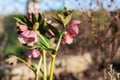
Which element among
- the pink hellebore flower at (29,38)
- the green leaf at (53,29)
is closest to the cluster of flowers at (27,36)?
the pink hellebore flower at (29,38)

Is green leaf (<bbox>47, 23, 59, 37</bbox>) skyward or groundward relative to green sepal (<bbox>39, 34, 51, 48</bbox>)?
skyward

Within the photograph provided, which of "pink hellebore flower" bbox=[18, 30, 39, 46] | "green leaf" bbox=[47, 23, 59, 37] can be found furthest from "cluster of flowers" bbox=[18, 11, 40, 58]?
"green leaf" bbox=[47, 23, 59, 37]

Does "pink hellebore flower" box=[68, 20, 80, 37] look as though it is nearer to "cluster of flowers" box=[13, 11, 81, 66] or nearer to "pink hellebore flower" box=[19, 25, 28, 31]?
"cluster of flowers" box=[13, 11, 81, 66]

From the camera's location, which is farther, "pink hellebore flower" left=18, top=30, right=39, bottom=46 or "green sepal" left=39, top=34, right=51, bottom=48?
"green sepal" left=39, top=34, right=51, bottom=48

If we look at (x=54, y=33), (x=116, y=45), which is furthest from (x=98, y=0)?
(x=54, y=33)

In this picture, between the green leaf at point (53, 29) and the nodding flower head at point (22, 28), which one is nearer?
the nodding flower head at point (22, 28)

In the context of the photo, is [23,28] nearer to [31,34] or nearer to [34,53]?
[31,34]

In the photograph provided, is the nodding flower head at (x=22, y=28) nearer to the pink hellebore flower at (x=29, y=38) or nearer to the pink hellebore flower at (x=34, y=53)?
the pink hellebore flower at (x=29, y=38)

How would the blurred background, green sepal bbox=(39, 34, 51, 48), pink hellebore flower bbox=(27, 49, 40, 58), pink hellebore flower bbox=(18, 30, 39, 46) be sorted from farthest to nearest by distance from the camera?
the blurred background < pink hellebore flower bbox=(27, 49, 40, 58) < green sepal bbox=(39, 34, 51, 48) < pink hellebore flower bbox=(18, 30, 39, 46)

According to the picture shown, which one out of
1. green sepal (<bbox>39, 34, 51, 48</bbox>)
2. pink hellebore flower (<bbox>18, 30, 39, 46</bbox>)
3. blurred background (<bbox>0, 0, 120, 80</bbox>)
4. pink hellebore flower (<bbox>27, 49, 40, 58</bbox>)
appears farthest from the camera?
blurred background (<bbox>0, 0, 120, 80</bbox>)
